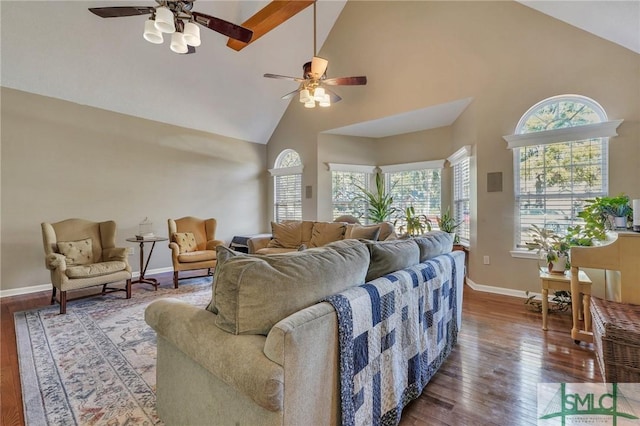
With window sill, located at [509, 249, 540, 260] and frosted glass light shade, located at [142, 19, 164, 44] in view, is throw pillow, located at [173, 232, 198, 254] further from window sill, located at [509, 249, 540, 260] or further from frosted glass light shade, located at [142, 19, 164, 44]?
window sill, located at [509, 249, 540, 260]

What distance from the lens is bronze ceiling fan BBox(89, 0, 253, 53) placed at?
7.44 ft

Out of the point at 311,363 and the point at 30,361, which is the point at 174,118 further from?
the point at 311,363

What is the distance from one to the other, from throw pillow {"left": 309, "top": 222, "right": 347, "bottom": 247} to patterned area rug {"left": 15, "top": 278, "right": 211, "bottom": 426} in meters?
1.82

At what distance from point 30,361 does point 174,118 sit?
14.3ft

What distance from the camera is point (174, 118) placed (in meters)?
5.47

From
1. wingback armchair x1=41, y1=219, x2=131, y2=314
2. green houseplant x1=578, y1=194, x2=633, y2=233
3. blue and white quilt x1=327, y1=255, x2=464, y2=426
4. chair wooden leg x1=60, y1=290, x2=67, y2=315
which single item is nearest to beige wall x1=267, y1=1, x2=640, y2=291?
green houseplant x1=578, y1=194, x2=633, y2=233

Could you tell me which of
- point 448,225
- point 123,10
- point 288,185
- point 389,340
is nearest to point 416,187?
point 448,225

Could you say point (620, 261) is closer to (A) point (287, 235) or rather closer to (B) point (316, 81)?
(B) point (316, 81)

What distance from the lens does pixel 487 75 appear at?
4.06m

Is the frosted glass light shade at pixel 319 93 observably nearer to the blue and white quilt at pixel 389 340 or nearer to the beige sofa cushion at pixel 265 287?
the blue and white quilt at pixel 389 340

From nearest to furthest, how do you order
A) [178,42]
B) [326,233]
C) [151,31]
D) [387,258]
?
[387,258] → [151,31] → [178,42] → [326,233]

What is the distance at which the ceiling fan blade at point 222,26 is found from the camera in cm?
255

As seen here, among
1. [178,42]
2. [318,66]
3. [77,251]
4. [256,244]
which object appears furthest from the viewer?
[256,244]

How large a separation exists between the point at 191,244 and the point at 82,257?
4.77ft
